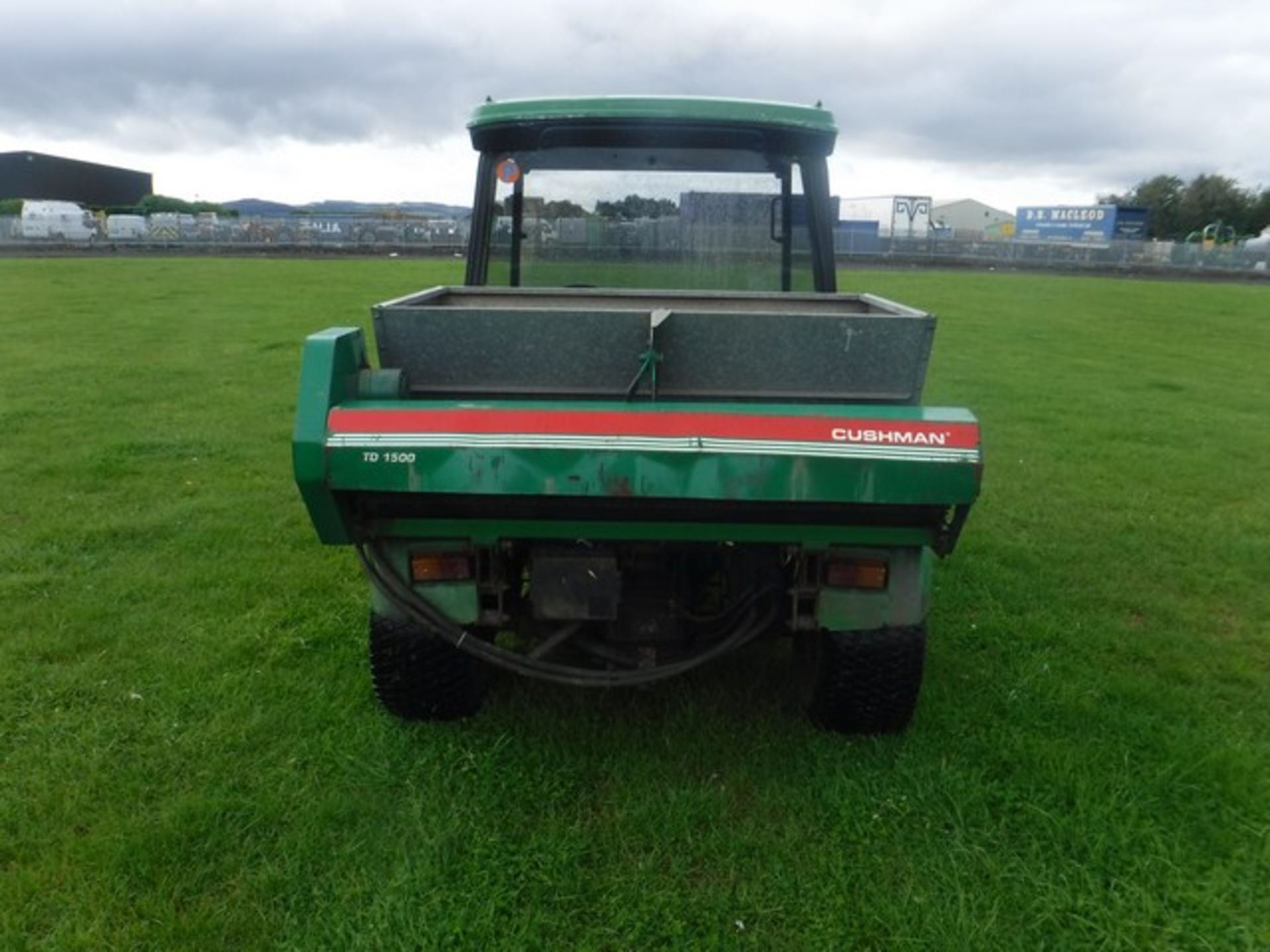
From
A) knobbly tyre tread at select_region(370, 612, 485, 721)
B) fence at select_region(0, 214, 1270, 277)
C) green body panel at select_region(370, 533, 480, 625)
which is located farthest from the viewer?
fence at select_region(0, 214, 1270, 277)

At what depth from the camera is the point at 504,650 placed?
3178 mm

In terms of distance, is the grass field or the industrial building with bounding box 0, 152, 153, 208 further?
the industrial building with bounding box 0, 152, 153, 208

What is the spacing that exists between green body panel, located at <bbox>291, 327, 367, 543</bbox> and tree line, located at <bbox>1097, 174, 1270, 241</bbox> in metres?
76.0

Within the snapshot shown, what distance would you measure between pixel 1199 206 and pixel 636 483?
8348 cm

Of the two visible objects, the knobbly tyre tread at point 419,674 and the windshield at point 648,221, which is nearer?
the knobbly tyre tread at point 419,674

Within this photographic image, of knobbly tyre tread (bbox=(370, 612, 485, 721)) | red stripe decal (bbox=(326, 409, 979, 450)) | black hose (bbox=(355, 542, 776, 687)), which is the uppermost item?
red stripe decal (bbox=(326, 409, 979, 450))

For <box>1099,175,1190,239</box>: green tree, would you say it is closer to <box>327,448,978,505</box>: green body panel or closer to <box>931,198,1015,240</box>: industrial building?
<box>931,198,1015,240</box>: industrial building

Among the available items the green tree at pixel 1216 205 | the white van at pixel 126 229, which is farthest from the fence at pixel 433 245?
the green tree at pixel 1216 205

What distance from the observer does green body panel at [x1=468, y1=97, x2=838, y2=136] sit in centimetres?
411

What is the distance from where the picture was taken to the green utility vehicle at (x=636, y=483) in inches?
108

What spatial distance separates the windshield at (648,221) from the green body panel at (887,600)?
5.84 feet

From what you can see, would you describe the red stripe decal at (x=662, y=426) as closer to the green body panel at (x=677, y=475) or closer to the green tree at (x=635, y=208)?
the green body panel at (x=677, y=475)

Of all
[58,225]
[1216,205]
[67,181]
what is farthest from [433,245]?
[1216,205]

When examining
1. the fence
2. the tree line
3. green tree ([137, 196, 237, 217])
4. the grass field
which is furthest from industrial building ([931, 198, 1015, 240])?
the grass field
